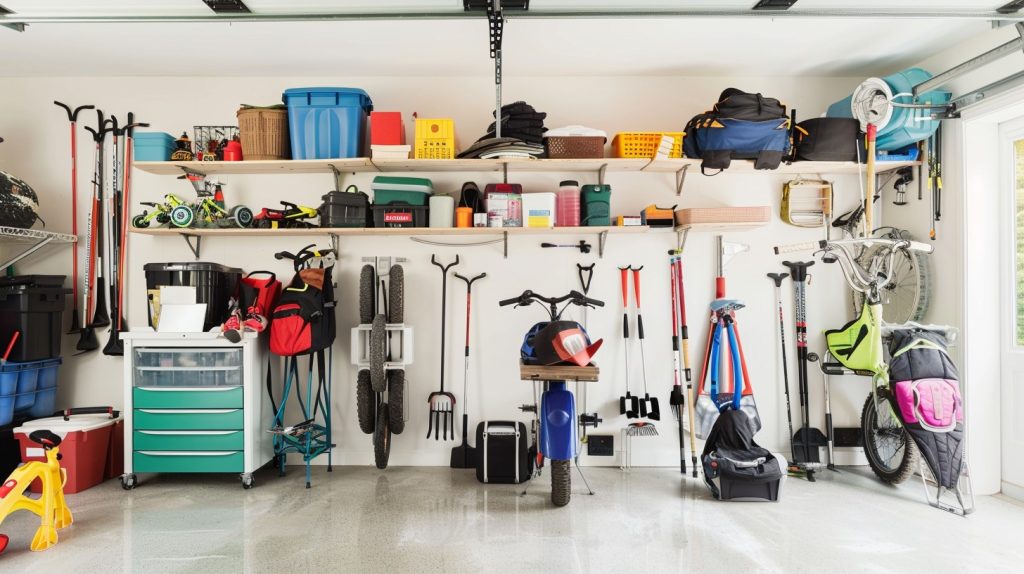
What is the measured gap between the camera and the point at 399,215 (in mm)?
3492

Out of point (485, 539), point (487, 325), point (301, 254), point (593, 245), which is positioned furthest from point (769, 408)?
point (301, 254)

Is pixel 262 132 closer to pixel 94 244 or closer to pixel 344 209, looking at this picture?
pixel 344 209

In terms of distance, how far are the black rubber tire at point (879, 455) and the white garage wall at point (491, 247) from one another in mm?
315

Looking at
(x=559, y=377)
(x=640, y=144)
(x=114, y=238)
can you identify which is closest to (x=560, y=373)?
(x=559, y=377)

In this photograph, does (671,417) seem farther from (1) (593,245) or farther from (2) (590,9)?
(2) (590,9)

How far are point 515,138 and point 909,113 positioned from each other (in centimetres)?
251

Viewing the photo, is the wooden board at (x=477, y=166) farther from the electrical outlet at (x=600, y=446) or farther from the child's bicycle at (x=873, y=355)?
the electrical outlet at (x=600, y=446)

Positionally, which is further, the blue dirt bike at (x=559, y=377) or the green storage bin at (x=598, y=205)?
the green storage bin at (x=598, y=205)

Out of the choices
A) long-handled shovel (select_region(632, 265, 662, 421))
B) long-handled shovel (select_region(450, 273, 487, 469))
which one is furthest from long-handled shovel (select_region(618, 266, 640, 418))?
long-handled shovel (select_region(450, 273, 487, 469))

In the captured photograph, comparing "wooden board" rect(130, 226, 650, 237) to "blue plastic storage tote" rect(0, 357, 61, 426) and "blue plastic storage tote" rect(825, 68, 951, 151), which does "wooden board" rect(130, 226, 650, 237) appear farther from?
"blue plastic storage tote" rect(825, 68, 951, 151)

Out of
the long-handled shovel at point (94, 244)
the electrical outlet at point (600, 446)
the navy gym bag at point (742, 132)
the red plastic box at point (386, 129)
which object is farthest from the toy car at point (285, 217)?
the navy gym bag at point (742, 132)

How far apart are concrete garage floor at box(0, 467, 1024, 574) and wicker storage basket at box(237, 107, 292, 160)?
2219mm

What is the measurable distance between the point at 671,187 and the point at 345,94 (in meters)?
2.43

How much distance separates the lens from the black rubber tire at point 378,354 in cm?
340
